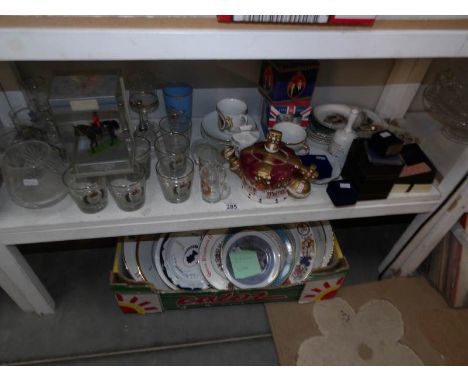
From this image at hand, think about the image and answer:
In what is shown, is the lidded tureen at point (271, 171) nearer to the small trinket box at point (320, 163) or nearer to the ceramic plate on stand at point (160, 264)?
the small trinket box at point (320, 163)

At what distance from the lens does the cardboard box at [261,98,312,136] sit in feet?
2.77

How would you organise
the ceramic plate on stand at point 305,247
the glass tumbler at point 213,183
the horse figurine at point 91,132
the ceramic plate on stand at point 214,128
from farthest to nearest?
the ceramic plate on stand at point 305,247
the ceramic plate on stand at point 214,128
the glass tumbler at point 213,183
the horse figurine at point 91,132

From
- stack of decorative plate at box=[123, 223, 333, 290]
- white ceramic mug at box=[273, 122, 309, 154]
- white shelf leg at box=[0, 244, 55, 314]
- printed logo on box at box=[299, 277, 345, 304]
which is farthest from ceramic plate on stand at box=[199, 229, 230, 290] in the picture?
white shelf leg at box=[0, 244, 55, 314]

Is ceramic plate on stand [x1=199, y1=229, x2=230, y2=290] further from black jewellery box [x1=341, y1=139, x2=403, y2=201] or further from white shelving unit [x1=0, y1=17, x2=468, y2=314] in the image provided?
black jewellery box [x1=341, y1=139, x2=403, y2=201]

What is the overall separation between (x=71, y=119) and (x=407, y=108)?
93 cm

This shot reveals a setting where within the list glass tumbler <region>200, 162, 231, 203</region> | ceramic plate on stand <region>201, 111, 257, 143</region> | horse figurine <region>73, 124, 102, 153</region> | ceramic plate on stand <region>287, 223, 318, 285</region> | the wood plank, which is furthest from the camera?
ceramic plate on stand <region>287, 223, 318, 285</region>

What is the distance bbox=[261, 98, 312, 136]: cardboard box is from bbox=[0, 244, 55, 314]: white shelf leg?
26.6 inches

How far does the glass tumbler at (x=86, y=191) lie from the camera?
72cm

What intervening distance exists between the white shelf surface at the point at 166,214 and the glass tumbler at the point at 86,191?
0.02m

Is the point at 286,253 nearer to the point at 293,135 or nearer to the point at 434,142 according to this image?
the point at 293,135

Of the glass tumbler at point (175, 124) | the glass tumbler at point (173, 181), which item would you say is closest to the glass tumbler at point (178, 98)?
the glass tumbler at point (175, 124)

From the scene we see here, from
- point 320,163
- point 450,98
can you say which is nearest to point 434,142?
point 450,98

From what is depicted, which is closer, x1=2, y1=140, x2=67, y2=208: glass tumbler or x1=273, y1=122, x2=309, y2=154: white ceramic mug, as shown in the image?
x1=2, y1=140, x2=67, y2=208: glass tumbler
